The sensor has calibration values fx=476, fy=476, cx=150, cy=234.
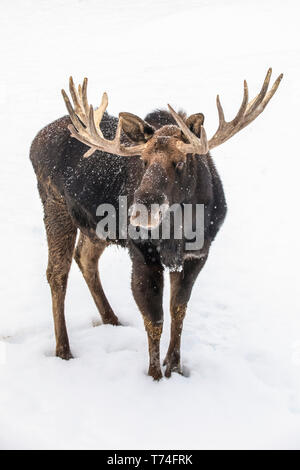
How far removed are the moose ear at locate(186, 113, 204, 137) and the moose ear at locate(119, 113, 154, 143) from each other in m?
0.35

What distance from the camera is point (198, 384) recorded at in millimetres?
4207

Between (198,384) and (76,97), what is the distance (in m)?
2.76

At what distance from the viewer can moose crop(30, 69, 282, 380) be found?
363cm

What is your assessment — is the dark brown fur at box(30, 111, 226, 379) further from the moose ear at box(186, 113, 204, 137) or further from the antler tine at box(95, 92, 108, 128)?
the antler tine at box(95, 92, 108, 128)

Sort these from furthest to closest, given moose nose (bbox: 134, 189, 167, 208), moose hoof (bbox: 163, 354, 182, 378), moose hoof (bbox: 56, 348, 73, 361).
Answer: moose hoof (bbox: 56, 348, 73, 361) < moose hoof (bbox: 163, 354, 182, 378) < moose nose (bbox: 134, 189, 167, 208)

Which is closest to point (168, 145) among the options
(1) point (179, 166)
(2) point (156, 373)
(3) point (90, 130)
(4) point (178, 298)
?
(1) point (179, 166)

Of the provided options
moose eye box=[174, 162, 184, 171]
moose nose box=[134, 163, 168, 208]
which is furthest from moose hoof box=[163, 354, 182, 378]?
moose eye box=[174, 162, 184, 171]

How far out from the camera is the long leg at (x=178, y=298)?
4.28m

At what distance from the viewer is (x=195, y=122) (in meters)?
3.69

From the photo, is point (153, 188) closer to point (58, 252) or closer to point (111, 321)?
point (58, 252)

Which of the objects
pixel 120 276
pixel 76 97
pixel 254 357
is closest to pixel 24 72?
pixel 120 276

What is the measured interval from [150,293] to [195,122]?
1462 mm

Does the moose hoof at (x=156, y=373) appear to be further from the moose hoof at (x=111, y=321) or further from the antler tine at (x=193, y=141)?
the antler tine at (x=193, y=141)
